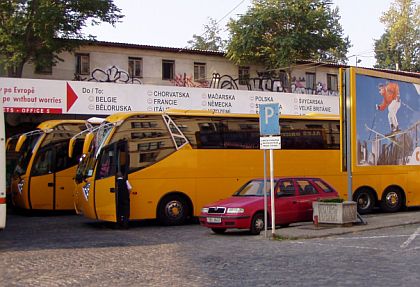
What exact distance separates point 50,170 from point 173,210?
6.07 meters

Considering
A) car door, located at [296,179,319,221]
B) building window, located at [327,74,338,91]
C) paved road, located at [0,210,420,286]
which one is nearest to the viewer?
paved road, located at [0,210,420,286]

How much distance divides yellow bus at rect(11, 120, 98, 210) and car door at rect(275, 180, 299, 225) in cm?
877

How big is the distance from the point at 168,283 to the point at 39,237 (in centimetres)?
722

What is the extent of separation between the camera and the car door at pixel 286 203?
15117 millimetres

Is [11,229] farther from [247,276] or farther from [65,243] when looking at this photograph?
[247,276]

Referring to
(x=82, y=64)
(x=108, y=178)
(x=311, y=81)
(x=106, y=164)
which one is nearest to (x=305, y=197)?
(x=108, y=178)

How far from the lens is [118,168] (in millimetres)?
16484

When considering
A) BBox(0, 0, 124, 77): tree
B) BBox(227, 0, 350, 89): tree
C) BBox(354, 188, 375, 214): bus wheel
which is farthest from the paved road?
BBox(227, 0, 350, 89): tree

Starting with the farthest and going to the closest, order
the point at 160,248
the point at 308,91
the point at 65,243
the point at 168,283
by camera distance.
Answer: the point at 308,91
the point at 65,243
the point at 160,248
the point at 168,283

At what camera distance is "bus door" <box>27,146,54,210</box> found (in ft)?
69.2

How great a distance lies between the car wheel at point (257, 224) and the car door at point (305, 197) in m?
1.35

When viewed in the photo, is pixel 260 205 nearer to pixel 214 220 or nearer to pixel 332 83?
pixel 214 220

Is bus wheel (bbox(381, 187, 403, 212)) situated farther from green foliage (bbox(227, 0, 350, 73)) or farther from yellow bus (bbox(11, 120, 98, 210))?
green foliage (bbox(227, 0, 350, 73))

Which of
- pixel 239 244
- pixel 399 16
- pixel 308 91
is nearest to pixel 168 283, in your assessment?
pixel 239 244
